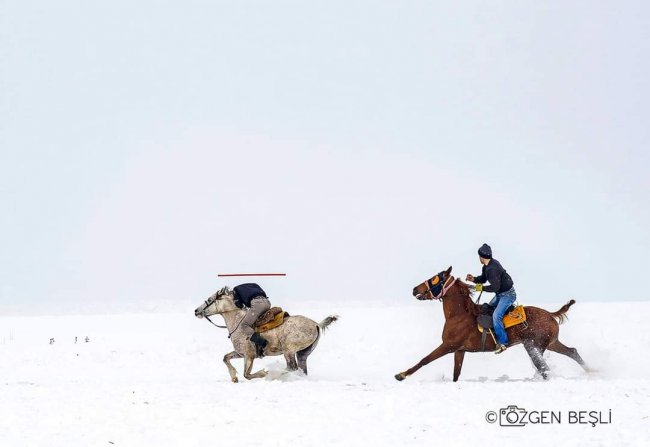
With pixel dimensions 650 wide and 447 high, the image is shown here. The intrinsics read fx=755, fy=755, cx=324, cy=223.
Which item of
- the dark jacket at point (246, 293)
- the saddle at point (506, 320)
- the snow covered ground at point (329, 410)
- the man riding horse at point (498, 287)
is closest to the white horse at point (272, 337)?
the dark jacket at point (246, 293)

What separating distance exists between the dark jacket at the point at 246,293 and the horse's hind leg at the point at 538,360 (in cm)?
573

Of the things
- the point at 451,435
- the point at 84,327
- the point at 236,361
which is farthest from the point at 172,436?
the point at 84,327

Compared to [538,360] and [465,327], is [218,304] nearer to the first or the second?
[465,327]

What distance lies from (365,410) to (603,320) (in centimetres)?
2332

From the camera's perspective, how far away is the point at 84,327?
36844mm

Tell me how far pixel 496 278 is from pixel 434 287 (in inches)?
49.0

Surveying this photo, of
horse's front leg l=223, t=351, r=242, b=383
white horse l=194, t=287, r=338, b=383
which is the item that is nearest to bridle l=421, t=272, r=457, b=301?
white horse l=194, t=287, r=338, b=383

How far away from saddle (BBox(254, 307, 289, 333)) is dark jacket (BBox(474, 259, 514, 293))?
4356 mm

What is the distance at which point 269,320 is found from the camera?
16078 mm

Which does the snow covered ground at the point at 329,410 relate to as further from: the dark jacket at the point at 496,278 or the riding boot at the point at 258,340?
the dark jacket at the point at 496,278

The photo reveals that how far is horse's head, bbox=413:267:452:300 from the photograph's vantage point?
15336 millimetres

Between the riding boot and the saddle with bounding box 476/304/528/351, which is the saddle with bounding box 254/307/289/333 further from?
the saddle with bounding box 476/304/528/351

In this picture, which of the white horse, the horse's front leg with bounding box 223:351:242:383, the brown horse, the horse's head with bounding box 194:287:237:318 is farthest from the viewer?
the horse's head with bounding box 194:287:237:318

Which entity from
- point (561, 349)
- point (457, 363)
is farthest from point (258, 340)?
point (561, 349)
